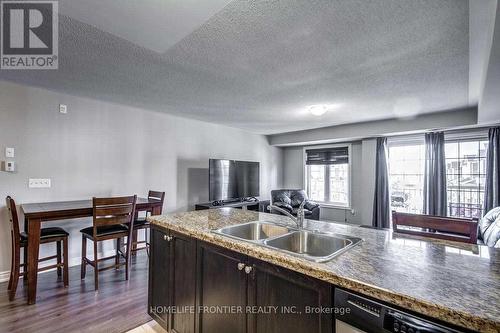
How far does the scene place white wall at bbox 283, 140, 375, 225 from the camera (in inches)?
209

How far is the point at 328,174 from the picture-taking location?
6.39 m

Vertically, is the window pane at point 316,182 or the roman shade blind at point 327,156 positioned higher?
the roman shade blind at point 327,156

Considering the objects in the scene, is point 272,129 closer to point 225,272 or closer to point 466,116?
point 466,116

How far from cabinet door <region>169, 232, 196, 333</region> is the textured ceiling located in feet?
5.26

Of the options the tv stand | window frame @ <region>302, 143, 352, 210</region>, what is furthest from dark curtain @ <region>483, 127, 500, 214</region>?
the tv stand

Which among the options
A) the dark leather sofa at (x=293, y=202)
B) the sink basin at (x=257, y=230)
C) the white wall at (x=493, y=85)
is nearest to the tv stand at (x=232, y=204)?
the dark leather sofa at (x=293, y=202)

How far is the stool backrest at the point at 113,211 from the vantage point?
2658 millimetres

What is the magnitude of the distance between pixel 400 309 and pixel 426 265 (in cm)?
37

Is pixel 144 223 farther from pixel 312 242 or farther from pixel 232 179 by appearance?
pixel 312 242

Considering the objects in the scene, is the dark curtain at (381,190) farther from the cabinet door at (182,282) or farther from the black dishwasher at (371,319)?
the black dishwasher at (371,319)

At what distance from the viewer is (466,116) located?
12.8 feet

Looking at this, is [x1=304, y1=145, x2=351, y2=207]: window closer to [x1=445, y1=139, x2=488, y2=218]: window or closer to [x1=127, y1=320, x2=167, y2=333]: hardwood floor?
[x1=445, y1=139, x2=488, y2=218]: window

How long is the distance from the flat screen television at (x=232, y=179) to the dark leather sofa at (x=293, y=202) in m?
0.54

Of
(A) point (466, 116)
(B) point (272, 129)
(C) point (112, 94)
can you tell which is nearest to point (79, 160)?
(C) point (112, 94)
